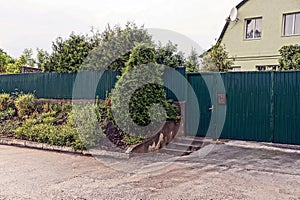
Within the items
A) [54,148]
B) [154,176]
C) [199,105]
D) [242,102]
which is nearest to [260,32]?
Answer: [242,102]

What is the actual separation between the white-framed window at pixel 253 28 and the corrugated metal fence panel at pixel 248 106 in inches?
329

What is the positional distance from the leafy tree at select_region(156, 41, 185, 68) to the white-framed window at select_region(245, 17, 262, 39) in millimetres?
6287

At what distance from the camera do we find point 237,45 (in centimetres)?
1573

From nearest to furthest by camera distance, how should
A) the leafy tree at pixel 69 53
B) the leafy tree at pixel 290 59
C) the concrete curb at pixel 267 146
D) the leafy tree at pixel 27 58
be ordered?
the concrete curb at pixel 267 146 < the leafy tree at pixel 290 59 < the leafy tree at pixel 69 53 < the leafy tree at pixel 27 58

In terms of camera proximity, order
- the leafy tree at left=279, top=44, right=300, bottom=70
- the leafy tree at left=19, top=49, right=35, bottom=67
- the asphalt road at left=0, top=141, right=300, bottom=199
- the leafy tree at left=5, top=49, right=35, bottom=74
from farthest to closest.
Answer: the leafy tree at left=19, top=49, right=35, bottom=67 → the leafy tree at left=5, top=49, right=35, bottom=74 → the leafy tree at left=279, top=44, right=300, bottom=70 → the asphalt road at left=0, top=141, right=300, bottom=199

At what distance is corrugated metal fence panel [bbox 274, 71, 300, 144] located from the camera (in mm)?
7242

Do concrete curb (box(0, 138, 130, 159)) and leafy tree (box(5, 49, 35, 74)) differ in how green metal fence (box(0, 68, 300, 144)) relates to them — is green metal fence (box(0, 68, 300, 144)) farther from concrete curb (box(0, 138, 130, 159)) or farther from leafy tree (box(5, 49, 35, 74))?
leafy tree (box(5, 49, 35, 74))

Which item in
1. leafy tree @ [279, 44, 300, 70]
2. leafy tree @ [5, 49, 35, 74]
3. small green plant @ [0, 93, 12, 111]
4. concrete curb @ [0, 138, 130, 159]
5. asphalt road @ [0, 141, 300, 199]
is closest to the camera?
asphalt road @ [0, 141, 300, 199]

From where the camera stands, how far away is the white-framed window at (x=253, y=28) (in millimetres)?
15079

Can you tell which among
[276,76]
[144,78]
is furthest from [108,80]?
[276,76]

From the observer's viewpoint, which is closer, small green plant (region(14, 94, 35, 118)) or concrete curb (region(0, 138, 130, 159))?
concrete curb (region(0, 138, 130, 159))

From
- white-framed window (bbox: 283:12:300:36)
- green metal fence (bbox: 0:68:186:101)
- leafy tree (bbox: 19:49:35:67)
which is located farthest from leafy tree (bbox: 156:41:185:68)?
leafy tree (bbox: 19:49:35:67)

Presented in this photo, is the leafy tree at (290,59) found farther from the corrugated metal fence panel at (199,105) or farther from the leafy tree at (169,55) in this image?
the corrugated metal fence panel at (199,105)

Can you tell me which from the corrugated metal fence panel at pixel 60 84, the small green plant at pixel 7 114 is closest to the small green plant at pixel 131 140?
the corrugated metal fence panel at pixel 60 84
